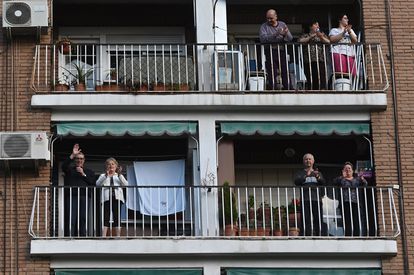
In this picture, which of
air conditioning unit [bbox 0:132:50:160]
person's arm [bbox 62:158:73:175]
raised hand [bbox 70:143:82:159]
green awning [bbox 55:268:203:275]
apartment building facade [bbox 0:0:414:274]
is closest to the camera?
green awning [bbox 55:268:203:275]

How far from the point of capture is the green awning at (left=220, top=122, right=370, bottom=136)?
23516 mm

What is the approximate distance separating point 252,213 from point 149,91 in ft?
9.31

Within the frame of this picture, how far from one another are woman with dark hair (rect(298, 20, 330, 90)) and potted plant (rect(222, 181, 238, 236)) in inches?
110

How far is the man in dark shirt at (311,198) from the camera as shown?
75.1 feet

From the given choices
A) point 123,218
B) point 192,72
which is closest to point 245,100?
point 192,72

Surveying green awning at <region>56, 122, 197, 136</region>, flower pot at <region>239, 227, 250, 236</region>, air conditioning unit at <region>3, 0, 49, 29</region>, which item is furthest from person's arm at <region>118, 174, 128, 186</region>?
air conditioning unit at <region>3, 0, 49, 29</region>

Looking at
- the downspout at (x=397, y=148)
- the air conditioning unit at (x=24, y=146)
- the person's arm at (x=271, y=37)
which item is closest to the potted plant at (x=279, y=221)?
the downspout at (x=397, y=148)

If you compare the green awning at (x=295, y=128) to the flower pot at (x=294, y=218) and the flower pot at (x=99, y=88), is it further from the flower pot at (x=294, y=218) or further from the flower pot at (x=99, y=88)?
the flower pot at (x=99, y=88)

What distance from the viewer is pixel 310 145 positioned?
25.3 metres

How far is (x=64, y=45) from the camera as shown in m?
24.0

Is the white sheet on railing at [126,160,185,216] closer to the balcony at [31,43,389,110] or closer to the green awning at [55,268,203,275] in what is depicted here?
the green awning at [55,268,203,275]

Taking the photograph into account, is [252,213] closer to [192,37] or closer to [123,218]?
[123,218]

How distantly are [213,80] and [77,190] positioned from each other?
125 inches

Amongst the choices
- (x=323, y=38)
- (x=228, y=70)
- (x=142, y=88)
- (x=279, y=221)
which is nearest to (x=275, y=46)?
(x=323, y=38)
